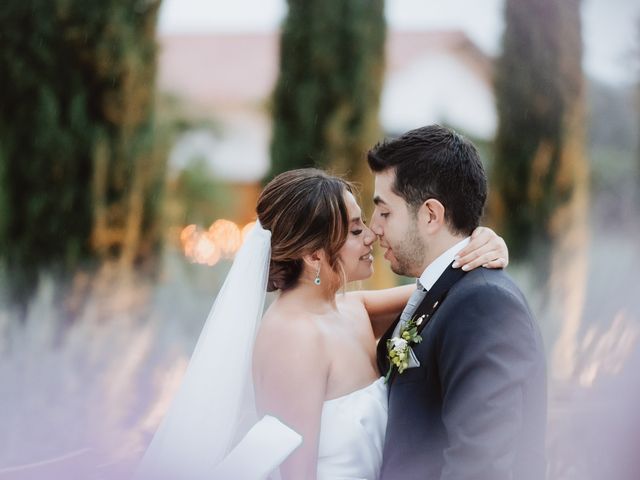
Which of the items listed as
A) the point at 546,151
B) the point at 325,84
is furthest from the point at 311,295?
the point at 546,151

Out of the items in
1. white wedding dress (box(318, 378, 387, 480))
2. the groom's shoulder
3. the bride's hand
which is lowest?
white wedding dress (box(318, 378, 387, 480))

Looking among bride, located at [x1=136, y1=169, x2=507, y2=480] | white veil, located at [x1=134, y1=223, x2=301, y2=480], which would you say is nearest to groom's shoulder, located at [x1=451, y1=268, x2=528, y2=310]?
bride, located at [x1=136, y1=169, x2=507, y2=480]

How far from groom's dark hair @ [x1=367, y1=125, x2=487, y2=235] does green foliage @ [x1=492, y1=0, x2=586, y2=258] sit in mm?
4878

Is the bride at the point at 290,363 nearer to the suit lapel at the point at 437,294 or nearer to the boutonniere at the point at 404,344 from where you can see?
the suit lapel at the point at 437,294

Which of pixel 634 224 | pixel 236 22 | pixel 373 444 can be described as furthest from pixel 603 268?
pixel 373 444

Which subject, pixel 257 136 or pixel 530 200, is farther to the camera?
pixel 257 136

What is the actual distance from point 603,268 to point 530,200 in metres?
1.53

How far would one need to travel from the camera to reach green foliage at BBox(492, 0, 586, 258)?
6.93m

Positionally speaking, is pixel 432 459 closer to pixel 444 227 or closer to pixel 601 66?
pixel 444 227

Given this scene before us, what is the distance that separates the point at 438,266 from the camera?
221cm

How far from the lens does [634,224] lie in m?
8.08

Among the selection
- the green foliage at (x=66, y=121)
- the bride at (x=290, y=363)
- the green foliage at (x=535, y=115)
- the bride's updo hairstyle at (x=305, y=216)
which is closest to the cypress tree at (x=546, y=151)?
the green foliage at (x=535, y=115)

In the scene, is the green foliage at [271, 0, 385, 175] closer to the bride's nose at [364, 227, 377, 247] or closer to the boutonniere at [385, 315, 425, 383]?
the bride's nose at [364, 227, 377, 247]

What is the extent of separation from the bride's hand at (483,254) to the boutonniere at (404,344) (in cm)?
19
